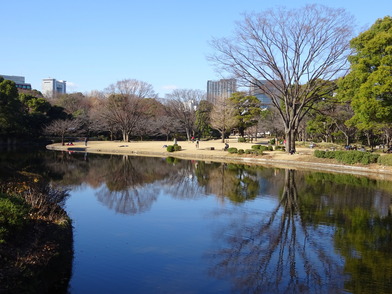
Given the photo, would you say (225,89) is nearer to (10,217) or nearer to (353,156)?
(353,156)

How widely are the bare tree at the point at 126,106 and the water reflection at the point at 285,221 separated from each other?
2785 centimetres

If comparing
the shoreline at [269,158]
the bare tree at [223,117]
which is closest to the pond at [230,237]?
the shoreline at [269,158]

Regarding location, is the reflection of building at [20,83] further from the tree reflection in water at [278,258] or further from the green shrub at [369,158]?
the tree reflection in water at [278,258]

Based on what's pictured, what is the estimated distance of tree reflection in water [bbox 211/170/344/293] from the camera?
22.2 ft

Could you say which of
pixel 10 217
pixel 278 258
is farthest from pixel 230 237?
pixel 10 217

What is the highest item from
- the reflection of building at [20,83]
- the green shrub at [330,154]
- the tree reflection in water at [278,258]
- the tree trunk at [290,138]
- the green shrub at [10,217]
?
the reflection of building at [20,83]

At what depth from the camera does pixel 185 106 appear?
61281mm

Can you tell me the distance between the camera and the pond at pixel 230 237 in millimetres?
6828

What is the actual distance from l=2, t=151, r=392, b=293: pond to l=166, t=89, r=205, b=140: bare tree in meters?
39.3

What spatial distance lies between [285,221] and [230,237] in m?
2.42

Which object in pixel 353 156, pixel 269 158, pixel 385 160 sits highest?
pixel 353 156

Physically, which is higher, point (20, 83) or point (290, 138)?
point (20, 83)

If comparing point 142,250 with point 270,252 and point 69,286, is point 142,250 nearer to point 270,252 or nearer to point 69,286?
point 69,286

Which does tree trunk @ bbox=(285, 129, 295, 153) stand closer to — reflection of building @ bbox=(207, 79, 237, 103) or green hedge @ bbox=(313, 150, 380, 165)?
green hedge @ bbox=(313, 150, 380, 165)
